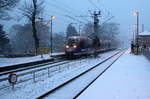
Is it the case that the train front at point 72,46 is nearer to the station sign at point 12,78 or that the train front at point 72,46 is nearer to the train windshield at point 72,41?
the train windshield at point 72,41

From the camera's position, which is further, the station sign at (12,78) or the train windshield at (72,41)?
the train windshield at (72,41)

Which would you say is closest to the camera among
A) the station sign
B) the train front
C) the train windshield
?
the station sign

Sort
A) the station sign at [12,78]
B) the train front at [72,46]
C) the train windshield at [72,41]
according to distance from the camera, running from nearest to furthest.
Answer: the station sign at [12,78], the train front at [72,46], the train windshield at [72,41]

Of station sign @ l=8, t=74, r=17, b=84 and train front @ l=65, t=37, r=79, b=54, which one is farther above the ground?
train front @ l=65, t=37, r=79, b=54

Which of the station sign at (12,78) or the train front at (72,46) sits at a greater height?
the train front at (72,46)

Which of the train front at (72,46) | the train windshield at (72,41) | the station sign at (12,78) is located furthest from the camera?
the train windshield at (72,41)

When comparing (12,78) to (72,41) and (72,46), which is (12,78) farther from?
(72,41)

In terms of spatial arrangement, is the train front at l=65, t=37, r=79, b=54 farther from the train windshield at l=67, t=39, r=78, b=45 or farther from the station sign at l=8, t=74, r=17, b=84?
the station sign at l=8, t=74, r=17, b=84

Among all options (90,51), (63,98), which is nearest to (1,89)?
(63,98)

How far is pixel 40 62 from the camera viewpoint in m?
36.3

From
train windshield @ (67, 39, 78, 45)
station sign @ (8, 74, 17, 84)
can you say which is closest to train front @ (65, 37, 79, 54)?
train windshield @ (67, 39, 78, 45)

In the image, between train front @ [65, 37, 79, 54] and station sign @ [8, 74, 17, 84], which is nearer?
station sign @ [8, 74, 17, 84]

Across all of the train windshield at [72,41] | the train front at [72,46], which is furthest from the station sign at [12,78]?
the train windshield at [72,41]

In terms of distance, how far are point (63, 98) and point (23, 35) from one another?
325ft
